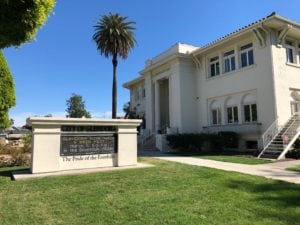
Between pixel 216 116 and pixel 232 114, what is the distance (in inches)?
73.7

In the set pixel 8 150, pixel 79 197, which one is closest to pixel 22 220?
pixel 79 197

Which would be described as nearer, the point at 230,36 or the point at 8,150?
the point at 8,150

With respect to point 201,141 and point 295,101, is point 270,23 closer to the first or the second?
point 295,101

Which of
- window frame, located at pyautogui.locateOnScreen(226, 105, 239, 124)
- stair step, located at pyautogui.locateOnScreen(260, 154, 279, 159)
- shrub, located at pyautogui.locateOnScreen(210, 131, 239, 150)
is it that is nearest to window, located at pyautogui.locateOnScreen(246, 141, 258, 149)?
shrub, located at pyautogui.locateOnScreen(210, 131, 239, 150)


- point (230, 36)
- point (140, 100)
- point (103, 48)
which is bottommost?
point (140, 100)

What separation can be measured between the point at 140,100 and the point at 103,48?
743 centimetres

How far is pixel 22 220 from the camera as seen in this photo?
518 centimetres

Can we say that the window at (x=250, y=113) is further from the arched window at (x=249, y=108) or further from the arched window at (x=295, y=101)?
the arched window at (x=295, y=101)

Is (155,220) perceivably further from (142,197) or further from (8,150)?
(8,150)

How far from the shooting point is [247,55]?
20859 mm

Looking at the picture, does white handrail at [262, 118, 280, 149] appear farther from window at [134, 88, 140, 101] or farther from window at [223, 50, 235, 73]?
window at [134, 88, 140, 101]

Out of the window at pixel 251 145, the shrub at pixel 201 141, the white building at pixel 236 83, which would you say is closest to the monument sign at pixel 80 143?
the white building at pixel 236 83

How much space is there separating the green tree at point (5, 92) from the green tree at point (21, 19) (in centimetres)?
763

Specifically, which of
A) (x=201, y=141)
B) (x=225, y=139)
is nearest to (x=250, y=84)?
(x=225, y=139)
